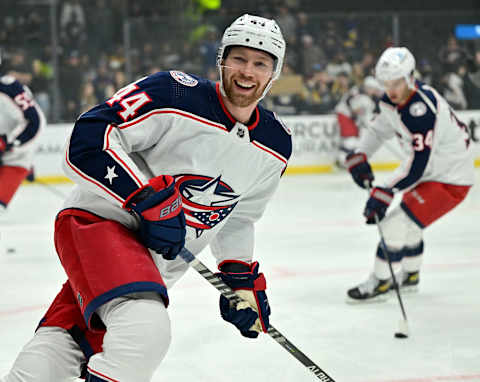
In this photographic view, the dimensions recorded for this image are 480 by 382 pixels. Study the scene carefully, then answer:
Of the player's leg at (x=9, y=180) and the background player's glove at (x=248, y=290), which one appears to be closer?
the background player's glove at (x=248, y=290)

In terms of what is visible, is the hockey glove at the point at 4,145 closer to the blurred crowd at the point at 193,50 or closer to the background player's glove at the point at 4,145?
the background player's glove at the point at 4,145

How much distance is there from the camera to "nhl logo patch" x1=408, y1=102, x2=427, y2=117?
4.06 meters

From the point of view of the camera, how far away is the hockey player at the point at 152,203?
5.79ft

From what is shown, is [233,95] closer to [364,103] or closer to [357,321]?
[357,321]

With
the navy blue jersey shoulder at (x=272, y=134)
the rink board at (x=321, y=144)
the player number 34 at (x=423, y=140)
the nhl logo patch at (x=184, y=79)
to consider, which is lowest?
the rink board at (x=321, y=144)

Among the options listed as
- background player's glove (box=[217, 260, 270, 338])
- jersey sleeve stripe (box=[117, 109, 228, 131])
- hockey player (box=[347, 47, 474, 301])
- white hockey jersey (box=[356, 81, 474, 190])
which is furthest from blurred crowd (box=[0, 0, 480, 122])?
jersey sleeve stripe (box=[117, 109, 228, 131])

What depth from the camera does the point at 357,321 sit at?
3.70 m

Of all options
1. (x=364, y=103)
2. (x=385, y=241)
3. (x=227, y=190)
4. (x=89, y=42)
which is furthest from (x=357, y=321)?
(x=89, y=42)

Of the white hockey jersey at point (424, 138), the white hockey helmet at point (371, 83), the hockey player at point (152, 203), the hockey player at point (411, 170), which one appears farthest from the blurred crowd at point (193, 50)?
the hockey player at point (152, 203)

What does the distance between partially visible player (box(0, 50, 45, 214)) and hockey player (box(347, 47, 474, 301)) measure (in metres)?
2.28

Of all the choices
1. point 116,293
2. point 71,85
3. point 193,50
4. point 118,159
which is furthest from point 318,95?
point 116,293

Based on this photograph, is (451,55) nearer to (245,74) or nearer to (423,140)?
(423,140)

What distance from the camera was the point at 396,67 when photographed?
409 centimetres

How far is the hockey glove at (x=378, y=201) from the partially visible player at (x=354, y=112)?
5.77 metres
